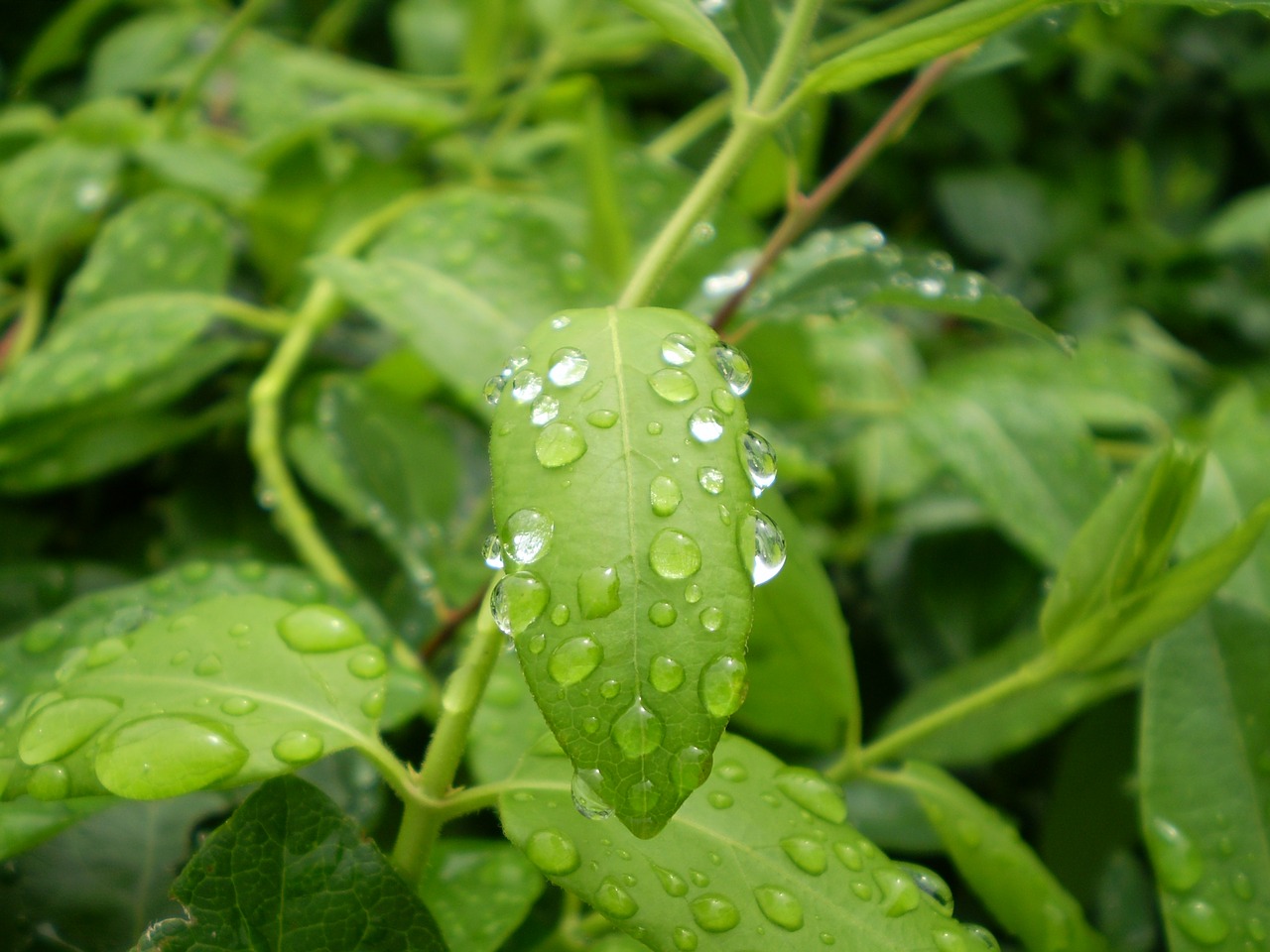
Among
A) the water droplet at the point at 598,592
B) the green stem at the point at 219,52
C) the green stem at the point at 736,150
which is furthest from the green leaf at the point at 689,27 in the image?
the green stem at the point at 219,52

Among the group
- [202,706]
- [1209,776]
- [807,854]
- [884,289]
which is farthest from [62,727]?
[1209,776]

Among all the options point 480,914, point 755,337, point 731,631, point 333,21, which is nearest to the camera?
point 731,631

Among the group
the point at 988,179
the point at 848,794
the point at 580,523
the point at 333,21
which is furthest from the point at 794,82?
the point at 988,179

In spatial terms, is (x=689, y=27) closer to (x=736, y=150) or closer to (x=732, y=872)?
(x=736, y=150)

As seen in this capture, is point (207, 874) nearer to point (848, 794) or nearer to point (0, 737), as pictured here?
point (0, 737)

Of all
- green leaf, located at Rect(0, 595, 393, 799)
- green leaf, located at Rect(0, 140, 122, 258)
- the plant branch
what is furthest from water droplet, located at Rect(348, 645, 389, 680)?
green leaf, located at Rect(0, 140, 122, 258)

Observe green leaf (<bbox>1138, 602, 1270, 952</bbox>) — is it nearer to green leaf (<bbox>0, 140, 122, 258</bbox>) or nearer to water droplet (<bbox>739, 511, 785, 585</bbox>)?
water droplet (<bbox>739, 511, 785, 585</bbox>)
